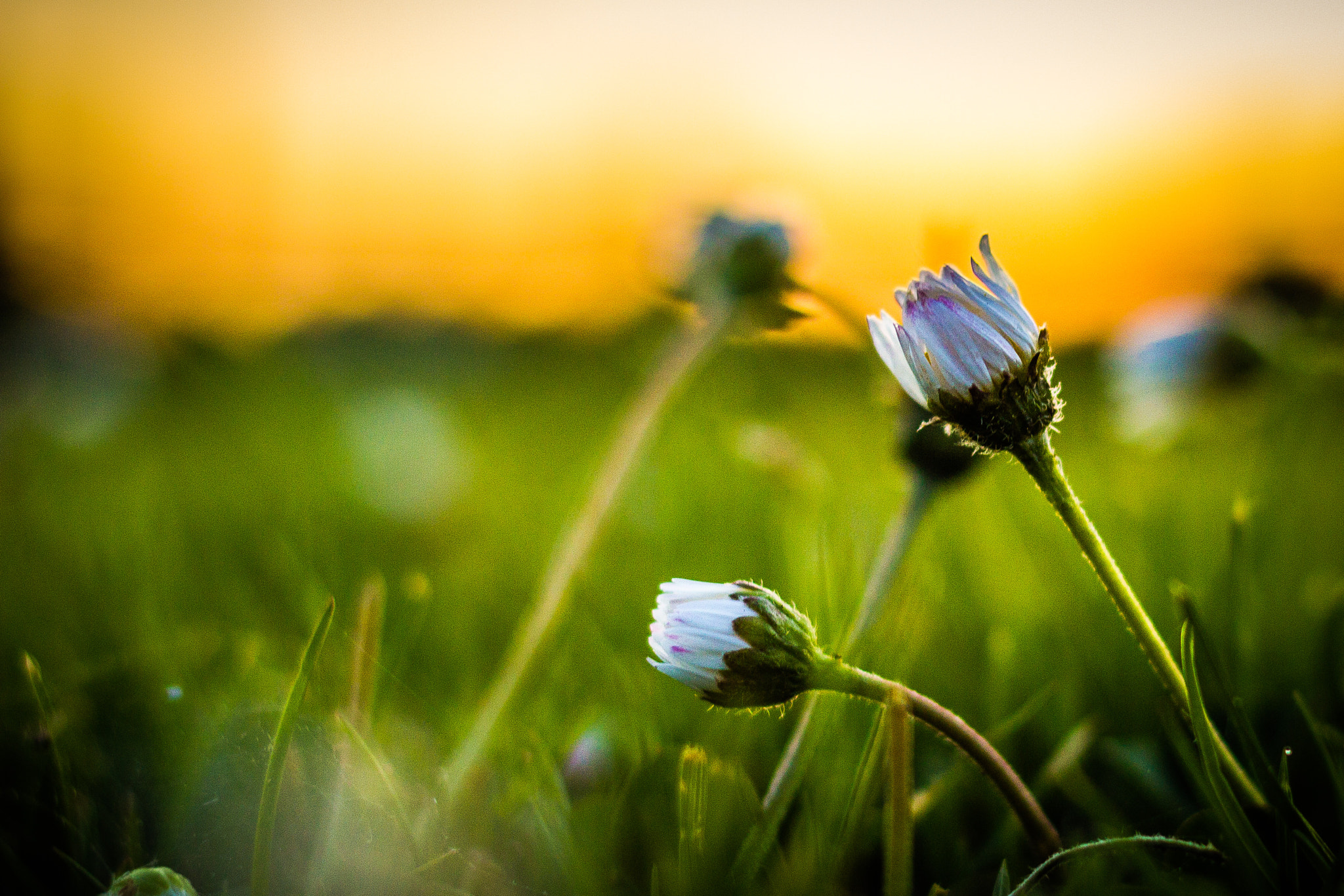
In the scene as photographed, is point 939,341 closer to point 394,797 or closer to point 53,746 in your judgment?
point 394,797

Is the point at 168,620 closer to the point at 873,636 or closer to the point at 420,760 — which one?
the point at 420,760

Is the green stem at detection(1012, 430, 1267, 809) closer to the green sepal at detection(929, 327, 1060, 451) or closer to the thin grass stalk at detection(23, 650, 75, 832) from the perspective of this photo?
the green sepal at detection(929, 327, 1060, 451)

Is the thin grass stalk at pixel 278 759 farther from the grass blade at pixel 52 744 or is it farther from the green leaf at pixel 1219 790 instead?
the green leaf at pixel 1219 790

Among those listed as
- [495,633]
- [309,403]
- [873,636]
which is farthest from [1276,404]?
[309,403]

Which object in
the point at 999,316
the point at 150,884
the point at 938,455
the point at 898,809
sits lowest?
the point at 150,884

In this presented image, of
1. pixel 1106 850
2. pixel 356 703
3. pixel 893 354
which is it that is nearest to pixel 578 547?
pixel 356 703

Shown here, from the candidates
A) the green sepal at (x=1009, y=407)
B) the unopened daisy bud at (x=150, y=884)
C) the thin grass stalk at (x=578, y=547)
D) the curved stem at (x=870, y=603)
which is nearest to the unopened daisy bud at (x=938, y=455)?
the curved stem at (x=870, y=603)
